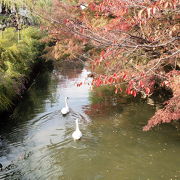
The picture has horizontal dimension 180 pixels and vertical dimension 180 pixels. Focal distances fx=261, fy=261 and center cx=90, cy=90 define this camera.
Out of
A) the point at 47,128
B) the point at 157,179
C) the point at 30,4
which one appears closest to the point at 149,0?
the point at 157,179

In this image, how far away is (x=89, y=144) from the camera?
872cm

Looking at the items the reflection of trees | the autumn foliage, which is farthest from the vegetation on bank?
the reflection of trees

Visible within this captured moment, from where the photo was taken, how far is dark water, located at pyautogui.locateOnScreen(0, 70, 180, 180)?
7.05 m

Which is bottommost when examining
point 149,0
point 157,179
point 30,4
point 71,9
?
point 157,179

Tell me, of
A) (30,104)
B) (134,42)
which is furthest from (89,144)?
(30,104)

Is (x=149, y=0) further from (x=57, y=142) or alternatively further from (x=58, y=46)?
(x=58, y=46)

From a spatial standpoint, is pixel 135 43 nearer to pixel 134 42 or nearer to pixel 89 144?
pixel 134 42

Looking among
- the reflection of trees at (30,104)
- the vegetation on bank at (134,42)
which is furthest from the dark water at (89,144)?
the vegetation on bank at (134,42)

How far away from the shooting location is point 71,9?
47.1ft

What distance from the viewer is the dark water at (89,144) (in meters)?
7.05

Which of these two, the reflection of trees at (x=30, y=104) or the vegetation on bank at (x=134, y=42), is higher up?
the vegetation on bank at (x=134, y=42)

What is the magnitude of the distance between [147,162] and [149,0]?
17.1ft

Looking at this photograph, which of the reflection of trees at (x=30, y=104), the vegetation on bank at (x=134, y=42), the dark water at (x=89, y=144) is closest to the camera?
the vegetation on bank at (x=134, y=42)

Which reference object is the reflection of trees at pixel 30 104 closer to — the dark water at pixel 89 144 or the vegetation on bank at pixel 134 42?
the dark water at pixel 89 144
